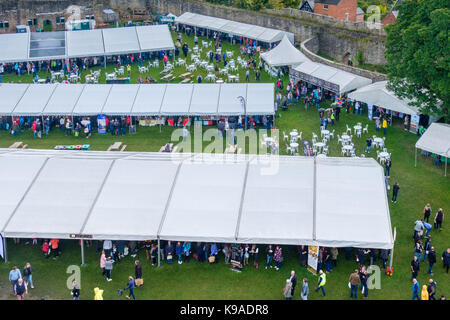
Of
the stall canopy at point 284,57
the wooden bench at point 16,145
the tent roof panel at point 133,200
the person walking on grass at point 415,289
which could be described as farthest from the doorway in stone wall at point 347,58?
the person walking on grass at point 415,289

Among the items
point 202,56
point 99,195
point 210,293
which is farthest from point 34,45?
point 210,293

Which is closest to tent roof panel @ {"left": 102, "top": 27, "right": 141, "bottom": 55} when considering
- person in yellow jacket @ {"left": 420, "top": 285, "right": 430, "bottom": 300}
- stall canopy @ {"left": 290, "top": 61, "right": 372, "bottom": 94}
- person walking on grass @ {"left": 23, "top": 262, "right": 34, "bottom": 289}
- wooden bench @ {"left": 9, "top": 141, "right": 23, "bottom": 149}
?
stall canopy @ {"left": 290, "top": 61, "right": 372, "bottom": 94}

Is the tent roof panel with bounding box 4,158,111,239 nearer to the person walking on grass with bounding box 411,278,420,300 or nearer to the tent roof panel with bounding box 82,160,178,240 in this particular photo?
the tent roof panel with bounding box 82,160,178,240

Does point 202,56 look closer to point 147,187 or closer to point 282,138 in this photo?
point 282,138

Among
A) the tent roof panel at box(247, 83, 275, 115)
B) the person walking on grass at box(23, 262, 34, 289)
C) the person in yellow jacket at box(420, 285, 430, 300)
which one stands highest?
the tent roof panel at box(247, 83, 275, 115)

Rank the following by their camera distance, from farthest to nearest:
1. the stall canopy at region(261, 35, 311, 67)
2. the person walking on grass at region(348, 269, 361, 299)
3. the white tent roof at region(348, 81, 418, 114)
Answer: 1. the stall canopy at region(261, 35, 311, 67)
2. the white tent roof at region(348, 81, 418, 114)
3. the person walking on grass at region(348, 269, 361, 299)
